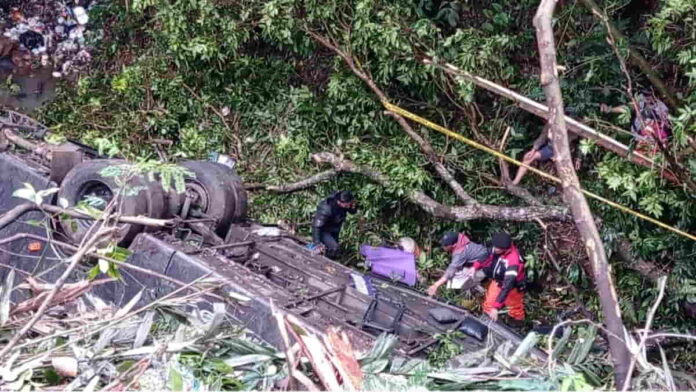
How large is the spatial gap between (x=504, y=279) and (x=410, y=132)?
202 centimetres

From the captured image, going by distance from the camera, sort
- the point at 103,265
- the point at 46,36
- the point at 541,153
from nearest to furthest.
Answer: the point at 103,265 → the point at 541,153 → the point at 46,36

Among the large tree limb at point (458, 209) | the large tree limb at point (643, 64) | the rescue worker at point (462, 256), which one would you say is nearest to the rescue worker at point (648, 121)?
the large tree limb at point (643, 64)

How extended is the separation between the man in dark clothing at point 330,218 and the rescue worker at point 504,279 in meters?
1.54

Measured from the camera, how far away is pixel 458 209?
7.61 m

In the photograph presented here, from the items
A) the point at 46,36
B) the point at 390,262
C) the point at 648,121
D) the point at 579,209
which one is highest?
the point at 579,209

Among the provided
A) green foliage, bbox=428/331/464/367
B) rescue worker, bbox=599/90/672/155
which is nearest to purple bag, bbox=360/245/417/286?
green foliage, bbox=428/331/464/367

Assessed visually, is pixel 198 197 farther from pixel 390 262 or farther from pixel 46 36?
pixel 46 36

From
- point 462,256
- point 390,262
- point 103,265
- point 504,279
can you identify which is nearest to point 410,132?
point 390,262

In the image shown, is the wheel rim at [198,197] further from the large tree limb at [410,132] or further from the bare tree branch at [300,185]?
the large tree limb at [410,132]

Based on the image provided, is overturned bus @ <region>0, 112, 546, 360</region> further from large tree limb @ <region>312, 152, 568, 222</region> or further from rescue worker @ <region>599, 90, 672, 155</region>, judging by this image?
rescue worker @ <region>599, 90, 672, 155</region>

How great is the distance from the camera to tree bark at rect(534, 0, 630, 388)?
2.72m

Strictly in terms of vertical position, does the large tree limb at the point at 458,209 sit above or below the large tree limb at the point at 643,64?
below

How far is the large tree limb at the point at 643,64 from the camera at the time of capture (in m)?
6.46

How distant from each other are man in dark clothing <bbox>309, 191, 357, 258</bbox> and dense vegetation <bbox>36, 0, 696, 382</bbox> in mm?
564
